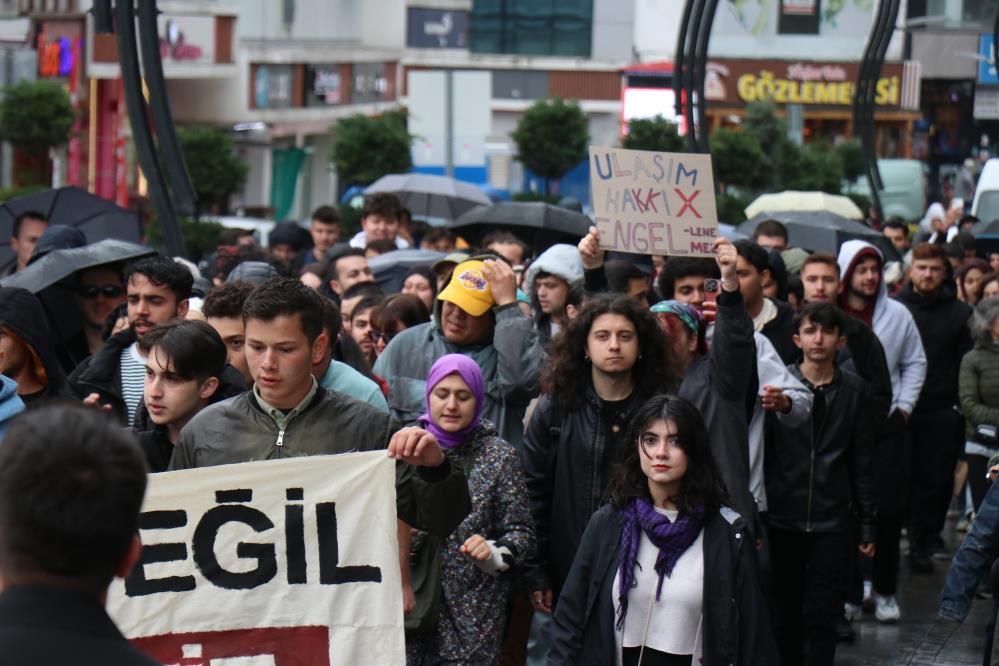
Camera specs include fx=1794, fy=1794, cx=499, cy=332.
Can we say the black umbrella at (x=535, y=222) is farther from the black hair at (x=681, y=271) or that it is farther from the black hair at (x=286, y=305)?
the black hair at (x=286, y=305)

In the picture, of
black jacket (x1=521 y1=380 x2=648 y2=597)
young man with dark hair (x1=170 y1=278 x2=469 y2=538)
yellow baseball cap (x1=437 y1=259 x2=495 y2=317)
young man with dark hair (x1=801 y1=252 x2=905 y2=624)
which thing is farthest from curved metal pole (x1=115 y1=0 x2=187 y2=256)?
young man with dark hair (x1=170 y1=278 x2=469 y2=538)

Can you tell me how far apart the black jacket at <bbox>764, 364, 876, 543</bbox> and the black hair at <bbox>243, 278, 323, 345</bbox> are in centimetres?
324

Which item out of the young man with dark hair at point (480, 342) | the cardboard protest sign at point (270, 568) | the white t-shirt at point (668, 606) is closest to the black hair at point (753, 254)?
the young man with dark hair at point (480, 342)

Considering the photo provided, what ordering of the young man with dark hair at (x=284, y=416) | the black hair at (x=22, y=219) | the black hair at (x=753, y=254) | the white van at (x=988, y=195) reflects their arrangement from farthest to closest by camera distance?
the white van at (x=988, y=195) → the black hair at (x=22, y=219) → the black hair at (x=753, y=254) → the young man with dark hair at (x=284, y=416)

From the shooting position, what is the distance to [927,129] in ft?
216

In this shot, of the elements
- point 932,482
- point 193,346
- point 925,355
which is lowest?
point 932,482

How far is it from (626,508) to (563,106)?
1014 inches

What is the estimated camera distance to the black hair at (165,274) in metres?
7.31

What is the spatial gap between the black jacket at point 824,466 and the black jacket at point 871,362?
0.78 metres

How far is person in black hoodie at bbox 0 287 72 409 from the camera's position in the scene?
251 inches

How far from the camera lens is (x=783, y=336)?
879cm

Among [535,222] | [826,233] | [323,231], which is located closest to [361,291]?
[535,222]

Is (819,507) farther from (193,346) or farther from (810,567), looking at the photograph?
(193,346)

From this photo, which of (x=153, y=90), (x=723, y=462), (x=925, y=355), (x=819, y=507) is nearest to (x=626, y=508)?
(x=723, y=462)
